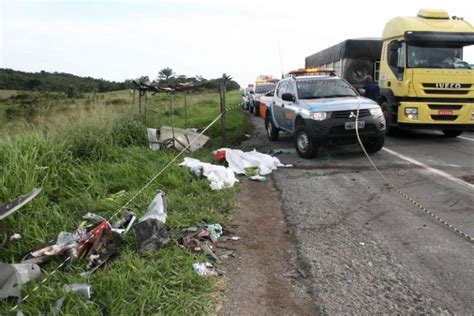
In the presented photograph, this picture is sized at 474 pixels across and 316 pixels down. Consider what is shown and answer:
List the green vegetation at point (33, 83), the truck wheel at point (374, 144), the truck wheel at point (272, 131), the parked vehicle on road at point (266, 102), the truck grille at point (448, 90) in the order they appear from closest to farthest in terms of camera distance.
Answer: the truck wheel at point (374, 144), the truck grille at point (448, 90), the truck wheel at point (272, 131), the parked vehicle on road at point (266, 102), the green vegetation at point (33, 83)

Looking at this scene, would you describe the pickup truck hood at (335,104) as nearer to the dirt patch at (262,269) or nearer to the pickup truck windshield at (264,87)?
the dirt patch at (262,269)

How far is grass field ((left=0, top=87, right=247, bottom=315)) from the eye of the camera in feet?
11.2

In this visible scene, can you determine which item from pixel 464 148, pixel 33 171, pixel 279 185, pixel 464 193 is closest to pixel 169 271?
pixel 33 171

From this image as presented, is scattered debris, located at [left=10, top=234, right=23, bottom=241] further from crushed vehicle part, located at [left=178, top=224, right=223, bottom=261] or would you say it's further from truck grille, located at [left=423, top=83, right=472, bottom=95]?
truck grille, located at [left=423, top=83, right=472, bottom=95]

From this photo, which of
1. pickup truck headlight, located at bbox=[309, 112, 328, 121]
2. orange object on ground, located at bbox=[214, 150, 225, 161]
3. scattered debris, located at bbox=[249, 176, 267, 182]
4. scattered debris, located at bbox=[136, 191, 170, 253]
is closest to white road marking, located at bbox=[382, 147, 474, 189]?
pickup truck headlight, located at bbox=[309, 112, 328, 121]

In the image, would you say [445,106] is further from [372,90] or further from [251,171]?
[251,171]

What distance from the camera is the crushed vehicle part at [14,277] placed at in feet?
11.6

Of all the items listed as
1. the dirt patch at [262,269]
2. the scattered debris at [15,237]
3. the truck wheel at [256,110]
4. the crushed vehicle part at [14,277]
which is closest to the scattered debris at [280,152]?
the dirt patch at [262,269]

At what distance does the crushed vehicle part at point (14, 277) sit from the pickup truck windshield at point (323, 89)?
753cm

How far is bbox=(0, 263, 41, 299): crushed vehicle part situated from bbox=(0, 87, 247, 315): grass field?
0.25ft

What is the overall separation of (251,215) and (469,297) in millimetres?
2805

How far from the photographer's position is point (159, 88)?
1059cm

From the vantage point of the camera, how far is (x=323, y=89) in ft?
33.6

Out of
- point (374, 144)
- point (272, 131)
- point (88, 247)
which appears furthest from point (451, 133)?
point (88, 247)
